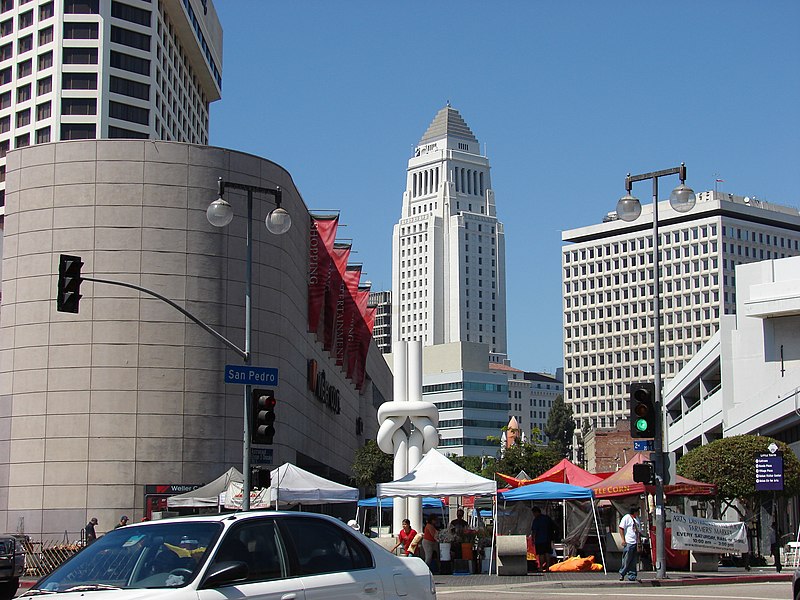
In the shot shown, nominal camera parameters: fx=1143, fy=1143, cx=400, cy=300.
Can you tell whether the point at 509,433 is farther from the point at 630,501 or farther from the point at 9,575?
the point at 9,575

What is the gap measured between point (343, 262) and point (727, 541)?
37936 mm

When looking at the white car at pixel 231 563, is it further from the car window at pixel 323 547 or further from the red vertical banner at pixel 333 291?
the red vertical banner at pixel 333 291

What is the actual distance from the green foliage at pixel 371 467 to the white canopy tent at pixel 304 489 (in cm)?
4634

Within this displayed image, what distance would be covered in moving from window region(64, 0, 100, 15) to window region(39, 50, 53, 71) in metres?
3.55

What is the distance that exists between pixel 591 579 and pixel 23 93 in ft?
239

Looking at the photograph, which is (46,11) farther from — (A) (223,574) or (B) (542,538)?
(A) (223,574)

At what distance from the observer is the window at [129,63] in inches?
3529

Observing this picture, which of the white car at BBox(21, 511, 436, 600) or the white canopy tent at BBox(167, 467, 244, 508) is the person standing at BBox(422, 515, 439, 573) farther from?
the white car at BBox(21, 511, 436, 600)

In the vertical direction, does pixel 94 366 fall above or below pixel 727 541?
above

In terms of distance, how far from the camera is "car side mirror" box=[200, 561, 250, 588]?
8523 mm

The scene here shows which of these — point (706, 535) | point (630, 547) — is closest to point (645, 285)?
point (706, 535)

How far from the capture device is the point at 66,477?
46531 mm

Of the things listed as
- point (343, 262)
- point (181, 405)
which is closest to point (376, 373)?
point (343, 262)


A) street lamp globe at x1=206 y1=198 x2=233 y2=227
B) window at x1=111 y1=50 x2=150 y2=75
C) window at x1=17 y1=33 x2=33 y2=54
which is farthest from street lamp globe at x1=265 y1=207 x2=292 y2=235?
window at x1=17 y1=33 x2=33 y2=54
